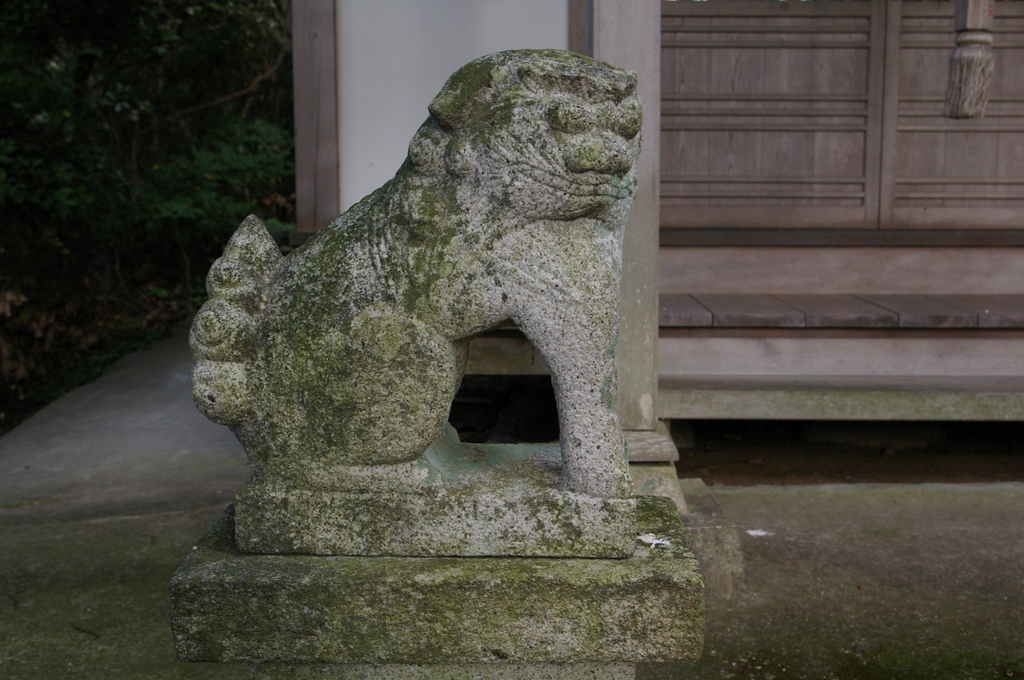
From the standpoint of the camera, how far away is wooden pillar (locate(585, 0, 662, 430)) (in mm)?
3037

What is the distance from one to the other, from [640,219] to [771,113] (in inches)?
84.9

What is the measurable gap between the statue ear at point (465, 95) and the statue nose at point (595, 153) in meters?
0.20

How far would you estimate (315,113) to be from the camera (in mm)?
3777

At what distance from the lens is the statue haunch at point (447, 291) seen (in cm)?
180

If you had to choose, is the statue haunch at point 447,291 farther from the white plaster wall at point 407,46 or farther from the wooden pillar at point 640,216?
the white plaster wall at point 407,46

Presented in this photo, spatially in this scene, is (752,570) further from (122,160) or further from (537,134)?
(122,160)

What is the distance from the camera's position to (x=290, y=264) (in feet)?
6.54

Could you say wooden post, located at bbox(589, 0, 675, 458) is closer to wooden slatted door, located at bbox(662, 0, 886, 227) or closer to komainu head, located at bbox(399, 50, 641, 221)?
komainu head, located at bbox(399, 50, 641, 221)

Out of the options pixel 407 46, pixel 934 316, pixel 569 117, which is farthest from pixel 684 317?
pixel 569 117

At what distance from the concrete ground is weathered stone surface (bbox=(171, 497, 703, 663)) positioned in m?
0.83

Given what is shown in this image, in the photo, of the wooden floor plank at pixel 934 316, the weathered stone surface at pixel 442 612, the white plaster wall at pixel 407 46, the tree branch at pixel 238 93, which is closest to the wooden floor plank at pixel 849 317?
the wooden floor plank at pixel 934 316

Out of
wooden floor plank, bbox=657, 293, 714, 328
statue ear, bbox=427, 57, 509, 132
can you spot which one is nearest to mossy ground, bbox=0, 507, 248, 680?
statue ear, bbox=427, 57, 509, 132

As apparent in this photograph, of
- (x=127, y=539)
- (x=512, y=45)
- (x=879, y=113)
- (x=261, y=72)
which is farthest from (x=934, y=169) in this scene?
(x=261, y=72)

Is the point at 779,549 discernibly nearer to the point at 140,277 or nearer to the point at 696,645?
the point at 696,645
